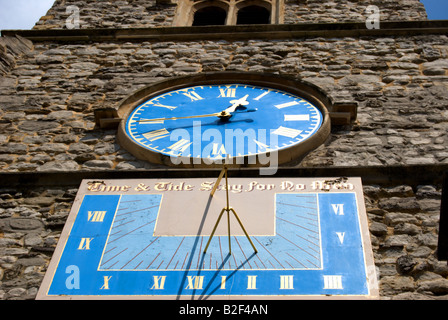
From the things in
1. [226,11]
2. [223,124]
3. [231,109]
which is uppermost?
[226,11]

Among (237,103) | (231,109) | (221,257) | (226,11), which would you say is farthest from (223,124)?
(226,11)

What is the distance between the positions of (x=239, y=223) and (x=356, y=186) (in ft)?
3.60

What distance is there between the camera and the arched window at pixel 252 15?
10.7 meters

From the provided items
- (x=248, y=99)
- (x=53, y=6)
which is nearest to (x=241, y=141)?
(x=248, y=99)

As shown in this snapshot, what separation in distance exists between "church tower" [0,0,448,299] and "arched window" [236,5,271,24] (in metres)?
0.08

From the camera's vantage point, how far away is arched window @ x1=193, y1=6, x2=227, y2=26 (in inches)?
422

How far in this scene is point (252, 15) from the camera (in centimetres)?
1076

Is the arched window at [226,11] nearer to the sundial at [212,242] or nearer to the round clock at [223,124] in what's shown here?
the round clock at [223,124]

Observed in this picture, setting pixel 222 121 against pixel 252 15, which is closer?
pixel 222 121

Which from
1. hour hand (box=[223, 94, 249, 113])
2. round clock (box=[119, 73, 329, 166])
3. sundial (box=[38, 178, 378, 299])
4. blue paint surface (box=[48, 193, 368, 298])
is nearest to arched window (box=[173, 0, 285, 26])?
round clock (box=[119, 73, 329, 166])

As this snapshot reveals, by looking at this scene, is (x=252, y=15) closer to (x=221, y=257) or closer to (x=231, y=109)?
(x=231, y=109)

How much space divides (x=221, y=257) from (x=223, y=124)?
2.10 metres

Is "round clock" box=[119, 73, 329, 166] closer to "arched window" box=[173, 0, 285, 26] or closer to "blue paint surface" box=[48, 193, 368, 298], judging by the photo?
"blue paint surface" box=[48, 193, 368, 298]
